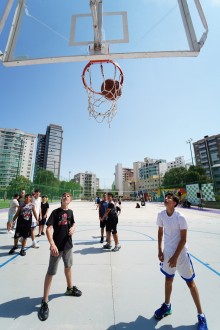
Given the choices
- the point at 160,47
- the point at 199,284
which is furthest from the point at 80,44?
the point at 199,284

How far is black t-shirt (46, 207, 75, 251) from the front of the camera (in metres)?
3.36

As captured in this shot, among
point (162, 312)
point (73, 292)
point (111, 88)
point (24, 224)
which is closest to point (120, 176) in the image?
point (111, 88)

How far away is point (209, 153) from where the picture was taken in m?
82.5

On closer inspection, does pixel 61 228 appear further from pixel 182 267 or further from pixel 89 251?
pixel 89 251

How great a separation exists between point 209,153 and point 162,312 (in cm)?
9065

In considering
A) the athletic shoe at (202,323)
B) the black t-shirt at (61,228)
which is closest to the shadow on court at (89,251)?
the black t-shirt at (61,228)

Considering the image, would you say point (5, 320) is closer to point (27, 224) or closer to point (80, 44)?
point (27, 224)

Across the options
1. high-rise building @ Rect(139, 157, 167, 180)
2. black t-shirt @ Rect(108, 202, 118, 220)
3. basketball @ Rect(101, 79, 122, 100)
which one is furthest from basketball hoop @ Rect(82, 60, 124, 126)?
high-rise building @ Rect(139, 157, 167, 180)

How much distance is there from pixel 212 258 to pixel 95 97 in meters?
Result: 6.28

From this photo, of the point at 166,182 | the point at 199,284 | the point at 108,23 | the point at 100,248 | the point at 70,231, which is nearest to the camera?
the point at 70,231

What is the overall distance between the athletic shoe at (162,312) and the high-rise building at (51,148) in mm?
136975

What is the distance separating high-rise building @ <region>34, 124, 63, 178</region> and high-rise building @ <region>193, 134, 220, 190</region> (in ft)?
301

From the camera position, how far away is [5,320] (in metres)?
2.79

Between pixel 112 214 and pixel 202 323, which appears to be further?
pixel 112 214
